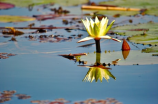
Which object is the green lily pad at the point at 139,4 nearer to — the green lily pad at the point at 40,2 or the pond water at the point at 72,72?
the green lily pad at the point at 40,2

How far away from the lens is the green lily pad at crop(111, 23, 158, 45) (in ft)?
15.0

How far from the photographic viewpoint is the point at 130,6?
27.0 feet

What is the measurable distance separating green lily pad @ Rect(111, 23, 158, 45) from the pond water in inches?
5.1

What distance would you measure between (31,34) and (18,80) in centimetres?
265

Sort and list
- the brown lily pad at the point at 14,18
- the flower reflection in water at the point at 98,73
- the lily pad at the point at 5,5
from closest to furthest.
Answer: the flower reflection in water at the point at 98,73 → the brown lily pad at the point at 14,18 → the lily pad at the point at 5,5

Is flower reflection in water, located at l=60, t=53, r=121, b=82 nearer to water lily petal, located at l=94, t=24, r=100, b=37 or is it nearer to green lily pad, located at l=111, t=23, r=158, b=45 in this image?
water lily petal, located at l=94, t=24, r=100, b=37

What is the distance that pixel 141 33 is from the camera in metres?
5.14

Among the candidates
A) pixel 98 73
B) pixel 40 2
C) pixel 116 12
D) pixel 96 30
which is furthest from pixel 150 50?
pixel 40 2

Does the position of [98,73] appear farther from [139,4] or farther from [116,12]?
[139,4]

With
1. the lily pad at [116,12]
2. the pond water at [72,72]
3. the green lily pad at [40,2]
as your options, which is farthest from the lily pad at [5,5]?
the pond water at [72,72]

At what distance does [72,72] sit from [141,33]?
6.97ft

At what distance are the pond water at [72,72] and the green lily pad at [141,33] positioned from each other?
0.43 feet

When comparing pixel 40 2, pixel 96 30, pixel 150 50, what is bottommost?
pixel 150 50

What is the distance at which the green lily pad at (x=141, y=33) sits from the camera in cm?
458
